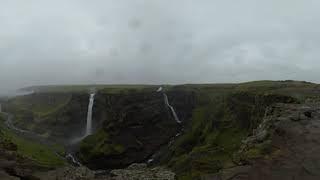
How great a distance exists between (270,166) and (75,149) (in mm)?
127916

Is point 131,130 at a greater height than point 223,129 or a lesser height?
lesser

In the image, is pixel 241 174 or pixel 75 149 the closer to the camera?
pixel 241 174

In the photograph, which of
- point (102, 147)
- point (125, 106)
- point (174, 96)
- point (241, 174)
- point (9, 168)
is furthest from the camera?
point (174, 96)

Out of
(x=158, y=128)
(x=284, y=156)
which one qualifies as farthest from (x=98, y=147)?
(x=284, y=156)

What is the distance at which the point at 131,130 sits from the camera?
475 ft

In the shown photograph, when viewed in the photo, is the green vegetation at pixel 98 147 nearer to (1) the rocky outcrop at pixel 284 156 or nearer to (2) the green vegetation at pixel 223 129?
(2) the green vegetation at pixel 223 129

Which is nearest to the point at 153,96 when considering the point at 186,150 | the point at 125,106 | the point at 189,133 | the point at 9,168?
the point at 125,106

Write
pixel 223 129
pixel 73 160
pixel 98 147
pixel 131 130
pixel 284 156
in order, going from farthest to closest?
pixel 131 130, pixel 73 160, pixel 98 147, pixel 223 129, pixel 284 156

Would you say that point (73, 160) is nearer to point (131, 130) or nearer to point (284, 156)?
point (131, 130)

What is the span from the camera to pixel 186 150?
129750 mm

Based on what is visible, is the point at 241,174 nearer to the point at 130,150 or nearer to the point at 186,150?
the point at 186,150

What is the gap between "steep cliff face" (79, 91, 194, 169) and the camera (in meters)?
136

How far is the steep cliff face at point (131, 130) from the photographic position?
136375 mm

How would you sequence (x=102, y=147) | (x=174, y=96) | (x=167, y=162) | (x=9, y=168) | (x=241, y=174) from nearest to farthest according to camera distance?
(x=241, y=174)
(x=9, y=168)
(x=167, y=162)
(x=102, y=147)
(x=174, y=96)
